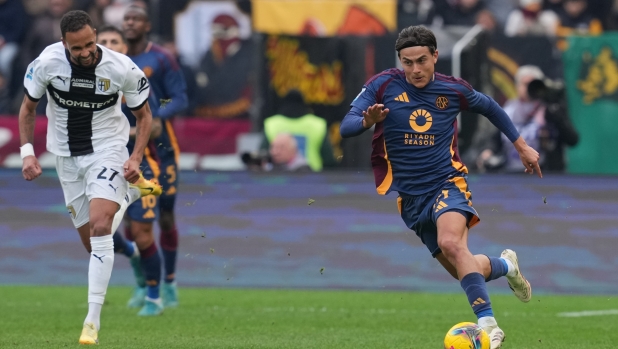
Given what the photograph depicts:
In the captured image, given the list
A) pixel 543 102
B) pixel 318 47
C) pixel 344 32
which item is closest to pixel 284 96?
pixel 318 47

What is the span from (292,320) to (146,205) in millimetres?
1776

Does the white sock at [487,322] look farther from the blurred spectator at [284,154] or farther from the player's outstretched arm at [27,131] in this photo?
the blurred spectator at [284,154]

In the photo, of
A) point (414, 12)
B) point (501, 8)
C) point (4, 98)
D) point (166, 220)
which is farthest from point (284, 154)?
point (501, 8)

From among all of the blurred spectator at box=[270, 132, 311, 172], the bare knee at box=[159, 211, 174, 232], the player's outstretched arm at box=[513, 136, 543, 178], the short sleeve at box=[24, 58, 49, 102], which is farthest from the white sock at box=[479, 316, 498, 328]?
the blurred spectator at box=[270, 132, 311, 172]

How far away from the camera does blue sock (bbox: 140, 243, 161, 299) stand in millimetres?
10367

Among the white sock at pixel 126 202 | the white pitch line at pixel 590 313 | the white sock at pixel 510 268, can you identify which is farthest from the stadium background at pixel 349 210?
the white sock at pixel 510 268

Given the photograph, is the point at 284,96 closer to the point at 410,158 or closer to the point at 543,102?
the point at 543,102

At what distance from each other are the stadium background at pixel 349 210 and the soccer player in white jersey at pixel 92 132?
4.07m

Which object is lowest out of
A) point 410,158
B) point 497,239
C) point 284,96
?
point 497,239

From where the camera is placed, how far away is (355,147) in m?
14.5

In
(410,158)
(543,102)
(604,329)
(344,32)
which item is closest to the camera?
(410,158)

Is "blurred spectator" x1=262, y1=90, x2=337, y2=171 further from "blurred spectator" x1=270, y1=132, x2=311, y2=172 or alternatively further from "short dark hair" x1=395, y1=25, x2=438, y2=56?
"short dark hair" x1=395, y1=25, x2=438, y2=56

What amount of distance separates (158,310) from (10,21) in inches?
324

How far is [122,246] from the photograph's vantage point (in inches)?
419
